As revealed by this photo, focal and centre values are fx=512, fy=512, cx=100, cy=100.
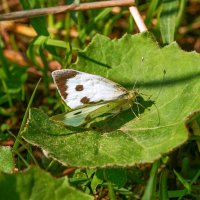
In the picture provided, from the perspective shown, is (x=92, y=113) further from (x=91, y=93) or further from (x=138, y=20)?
(x=138, y=20)

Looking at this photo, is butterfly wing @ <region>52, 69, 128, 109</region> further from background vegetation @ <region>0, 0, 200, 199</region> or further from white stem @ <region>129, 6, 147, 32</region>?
white stem @ <region>129, 6, 147, 32</region>

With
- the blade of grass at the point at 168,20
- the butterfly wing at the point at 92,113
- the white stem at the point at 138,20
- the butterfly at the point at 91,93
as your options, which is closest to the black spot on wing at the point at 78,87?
the butterfly at the point at 91,93

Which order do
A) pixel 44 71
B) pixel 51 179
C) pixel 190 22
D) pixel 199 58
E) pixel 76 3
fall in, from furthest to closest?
pixel 190 22 → pixel 44 71 → pixel 76 3 → pixel 199 58 → pixel 51 179

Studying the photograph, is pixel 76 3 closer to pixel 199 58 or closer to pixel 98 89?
pixel 98 89

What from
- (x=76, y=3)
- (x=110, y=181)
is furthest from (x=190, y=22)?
(x=110, y=181)

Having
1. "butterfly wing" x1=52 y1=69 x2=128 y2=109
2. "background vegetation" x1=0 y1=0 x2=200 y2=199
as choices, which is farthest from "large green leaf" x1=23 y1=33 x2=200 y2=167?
"butterfly wing" x1=52 y1=69 x2=128 y2=109

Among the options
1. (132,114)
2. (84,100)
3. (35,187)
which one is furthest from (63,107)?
(35,187)

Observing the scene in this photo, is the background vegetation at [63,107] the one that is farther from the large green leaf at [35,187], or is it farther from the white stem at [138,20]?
the white stem at [138,20]
